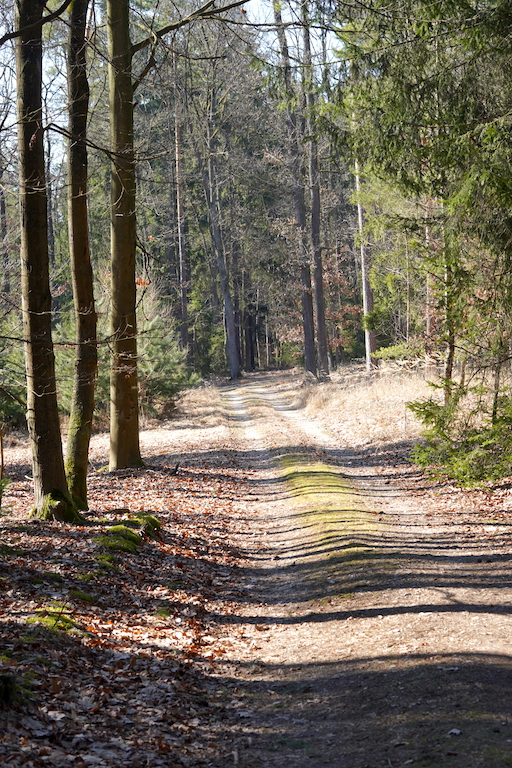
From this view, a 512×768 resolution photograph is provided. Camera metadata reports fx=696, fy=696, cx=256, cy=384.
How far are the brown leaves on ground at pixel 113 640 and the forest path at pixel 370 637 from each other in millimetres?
336

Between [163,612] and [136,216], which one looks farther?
[136,216]

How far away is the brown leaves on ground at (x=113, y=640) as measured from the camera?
3979mm

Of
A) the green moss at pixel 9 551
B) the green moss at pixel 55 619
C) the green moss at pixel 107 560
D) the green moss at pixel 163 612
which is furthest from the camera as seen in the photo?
the green moss at pixel 107 560

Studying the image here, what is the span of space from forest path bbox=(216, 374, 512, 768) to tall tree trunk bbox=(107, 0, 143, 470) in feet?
10.4

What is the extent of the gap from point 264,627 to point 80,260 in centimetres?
564

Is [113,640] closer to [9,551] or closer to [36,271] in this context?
[9,551]

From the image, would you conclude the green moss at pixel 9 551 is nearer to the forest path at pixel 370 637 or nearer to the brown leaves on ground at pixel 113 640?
the brown leaves on ground at pixel 113 640

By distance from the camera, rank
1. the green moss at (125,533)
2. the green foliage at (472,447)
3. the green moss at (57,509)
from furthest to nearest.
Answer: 1. the green foliage at (472,447)
2. the green moss at (57,509)
3. the green moss at (125,533)

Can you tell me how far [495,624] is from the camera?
5.55 metres

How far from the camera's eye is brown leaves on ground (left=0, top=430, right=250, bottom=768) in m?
3.98

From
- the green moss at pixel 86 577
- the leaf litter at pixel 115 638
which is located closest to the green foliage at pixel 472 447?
the leaf litter at pixel 115 638

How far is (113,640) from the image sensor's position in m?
5.64

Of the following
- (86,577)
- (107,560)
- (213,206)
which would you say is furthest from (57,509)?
(213,206)

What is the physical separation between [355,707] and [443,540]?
4.48 metres
